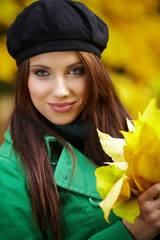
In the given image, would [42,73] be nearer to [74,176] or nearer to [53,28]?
[53,28]

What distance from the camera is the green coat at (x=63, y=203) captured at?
1300 mm

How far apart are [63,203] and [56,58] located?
2.05 feet

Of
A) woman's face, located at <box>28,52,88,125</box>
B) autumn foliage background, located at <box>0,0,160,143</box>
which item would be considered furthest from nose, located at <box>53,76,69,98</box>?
autumn foliage background, located at <box>0,0,160,143</box>

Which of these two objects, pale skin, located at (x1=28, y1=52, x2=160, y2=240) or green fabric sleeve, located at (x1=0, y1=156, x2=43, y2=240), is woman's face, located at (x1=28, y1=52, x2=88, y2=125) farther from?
green fabric sleeve, located at (x1=0, y1=156, x2=43, y2=240)

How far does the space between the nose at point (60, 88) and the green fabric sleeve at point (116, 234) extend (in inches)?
22.8

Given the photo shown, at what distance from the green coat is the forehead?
35 cm

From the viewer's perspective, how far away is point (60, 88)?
1426 millimetres

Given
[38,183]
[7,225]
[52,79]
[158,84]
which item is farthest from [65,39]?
[158,84]

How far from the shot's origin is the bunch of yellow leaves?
0.92m

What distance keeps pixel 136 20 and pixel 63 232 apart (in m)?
1.38

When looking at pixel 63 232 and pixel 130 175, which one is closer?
pixel 130 175

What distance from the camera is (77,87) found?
149 centimetres

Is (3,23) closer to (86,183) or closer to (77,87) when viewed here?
(77,87)

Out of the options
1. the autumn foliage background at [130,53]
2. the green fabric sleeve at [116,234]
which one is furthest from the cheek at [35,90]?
the green fabric sleeve at [116,234]
